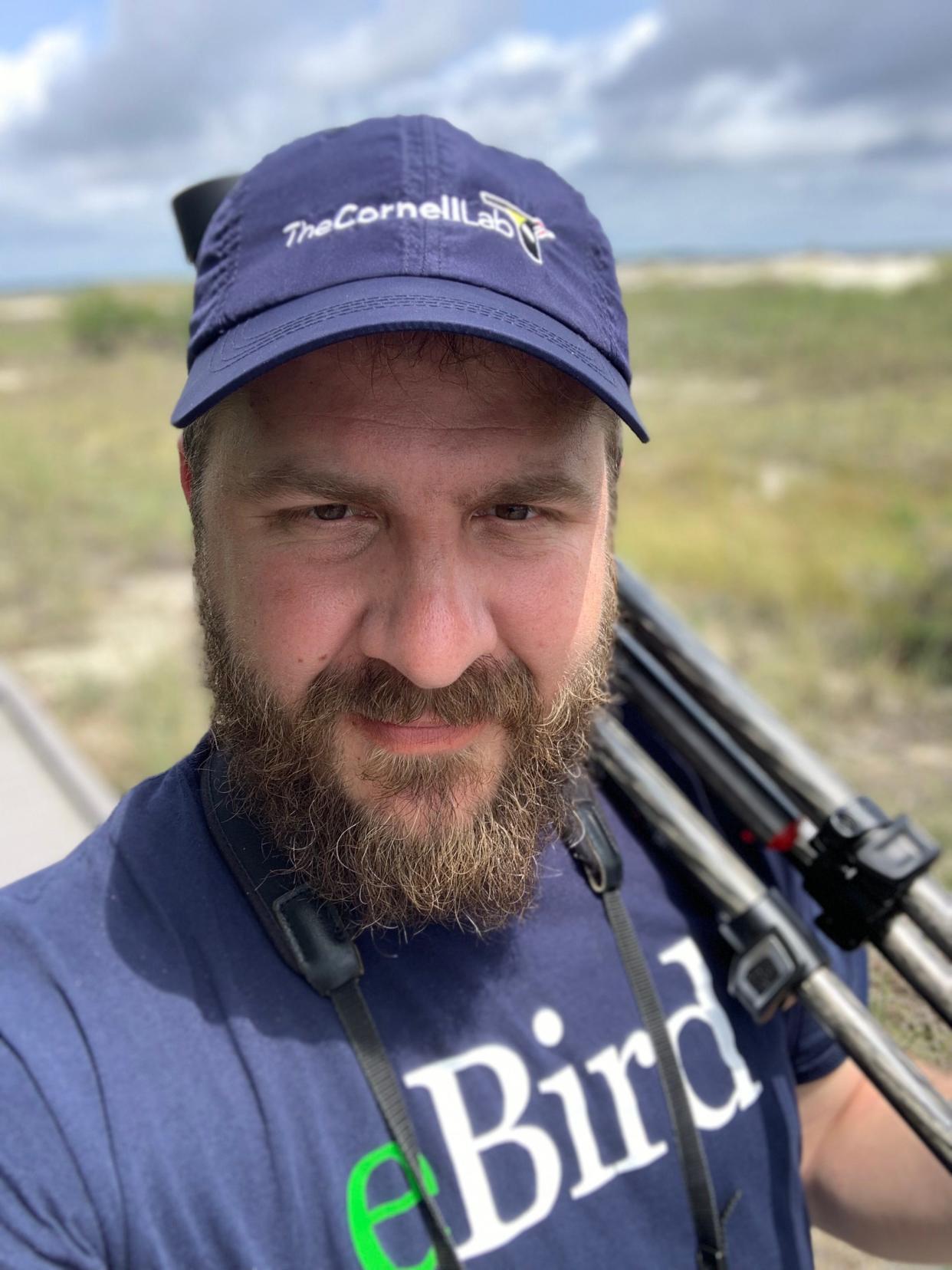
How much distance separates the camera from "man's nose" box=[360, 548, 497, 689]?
1.05 m

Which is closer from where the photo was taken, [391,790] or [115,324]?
[391,790]

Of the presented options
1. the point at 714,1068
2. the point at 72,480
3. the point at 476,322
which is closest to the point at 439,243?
the point at 476,322

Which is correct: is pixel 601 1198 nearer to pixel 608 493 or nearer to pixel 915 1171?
pixel 915 1171

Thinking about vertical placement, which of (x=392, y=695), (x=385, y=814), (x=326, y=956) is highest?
(x=392, y=695)

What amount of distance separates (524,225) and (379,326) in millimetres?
282

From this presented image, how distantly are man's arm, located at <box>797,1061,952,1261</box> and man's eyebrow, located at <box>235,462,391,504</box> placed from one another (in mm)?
1043

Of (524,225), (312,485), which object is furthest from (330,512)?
(524,225)

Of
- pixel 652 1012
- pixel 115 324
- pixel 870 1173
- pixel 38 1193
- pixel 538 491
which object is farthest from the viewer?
pixel 115 324

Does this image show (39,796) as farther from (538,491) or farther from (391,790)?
(538,491)

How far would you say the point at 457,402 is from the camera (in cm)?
106

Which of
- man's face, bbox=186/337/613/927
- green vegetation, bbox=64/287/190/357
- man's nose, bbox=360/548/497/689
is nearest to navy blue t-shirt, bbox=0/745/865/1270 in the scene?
man's face, bbox=186/337/613/927

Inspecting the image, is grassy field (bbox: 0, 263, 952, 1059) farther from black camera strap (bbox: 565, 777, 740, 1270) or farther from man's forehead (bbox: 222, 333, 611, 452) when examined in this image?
man's forehead (bbox: 222, 333, 611, 452)

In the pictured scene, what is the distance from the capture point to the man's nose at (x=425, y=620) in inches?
41.3

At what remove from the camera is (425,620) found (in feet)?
3.44
